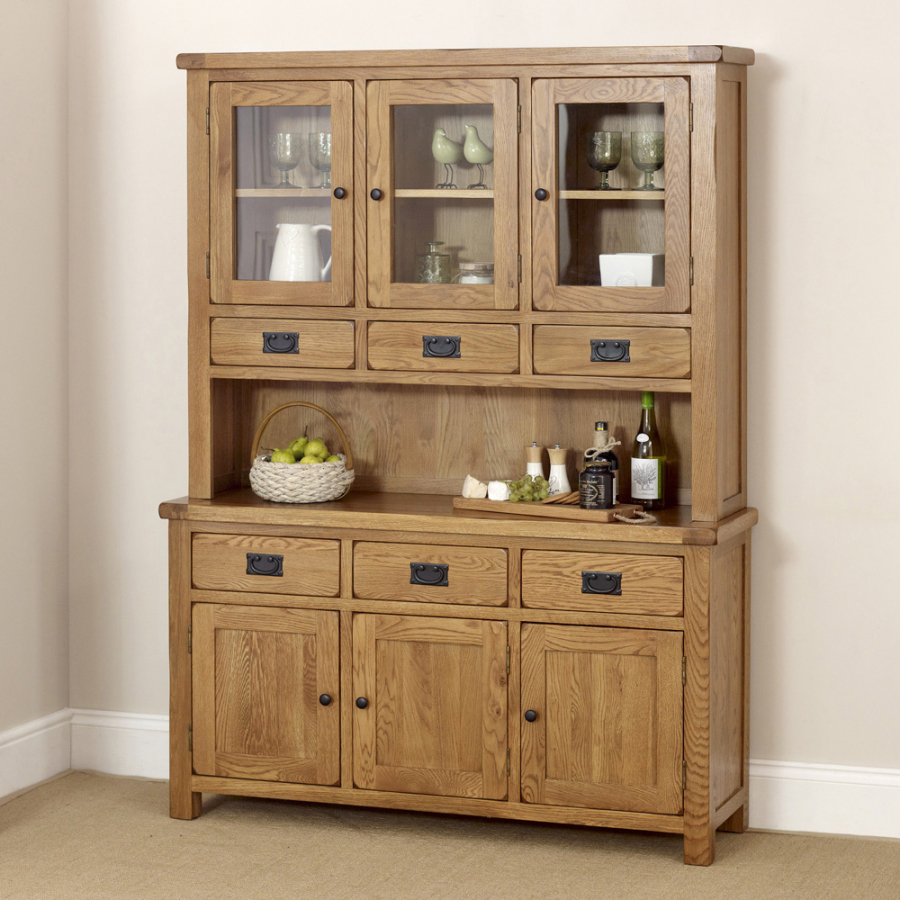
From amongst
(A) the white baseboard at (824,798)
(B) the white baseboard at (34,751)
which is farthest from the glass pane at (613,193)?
(B) the white baseboard at (34,751)

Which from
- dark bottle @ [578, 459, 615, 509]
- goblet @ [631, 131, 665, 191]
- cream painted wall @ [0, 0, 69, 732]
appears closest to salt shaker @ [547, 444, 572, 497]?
dark bottle @ [578, 459, 615, 509]

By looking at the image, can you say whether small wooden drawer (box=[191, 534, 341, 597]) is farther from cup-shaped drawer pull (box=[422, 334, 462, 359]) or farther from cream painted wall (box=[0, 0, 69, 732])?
cream painted wall (box=[0, 0, 69, 732])

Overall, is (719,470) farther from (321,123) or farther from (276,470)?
(321,123)

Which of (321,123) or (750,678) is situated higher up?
(321,123)

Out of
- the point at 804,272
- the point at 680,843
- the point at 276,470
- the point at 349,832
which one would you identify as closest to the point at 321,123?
the point at 276,470

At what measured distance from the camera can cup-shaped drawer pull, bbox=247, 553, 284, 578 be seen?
3160mm

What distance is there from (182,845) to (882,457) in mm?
1966

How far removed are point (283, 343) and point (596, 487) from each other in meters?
0.86

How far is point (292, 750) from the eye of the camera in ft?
10.4

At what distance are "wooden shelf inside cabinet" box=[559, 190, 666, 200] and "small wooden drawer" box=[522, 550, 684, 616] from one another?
0.83m

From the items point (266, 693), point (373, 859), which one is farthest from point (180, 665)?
point (373, 859)

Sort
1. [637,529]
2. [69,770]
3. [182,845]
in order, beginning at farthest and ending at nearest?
[69,770] < [182,845] < [637,529]

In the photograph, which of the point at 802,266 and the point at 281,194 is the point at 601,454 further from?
the point at 281,194

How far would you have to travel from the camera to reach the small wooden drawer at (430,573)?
304cm
